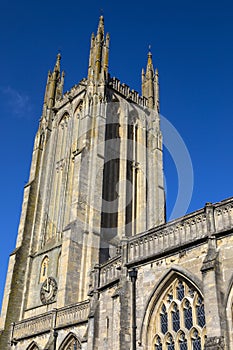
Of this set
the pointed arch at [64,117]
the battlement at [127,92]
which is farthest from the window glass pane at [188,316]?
the pointed arch at [64,117]

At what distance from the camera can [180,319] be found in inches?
559

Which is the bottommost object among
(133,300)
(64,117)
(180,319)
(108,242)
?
(180,319)

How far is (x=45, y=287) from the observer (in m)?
30.3

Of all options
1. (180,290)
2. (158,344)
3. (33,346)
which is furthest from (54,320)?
(180,290)

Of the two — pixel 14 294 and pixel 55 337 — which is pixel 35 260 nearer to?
pixel 14 294

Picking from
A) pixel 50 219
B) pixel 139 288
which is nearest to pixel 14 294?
pixel 50 219

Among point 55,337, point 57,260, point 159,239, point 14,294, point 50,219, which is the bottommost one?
point 55,337

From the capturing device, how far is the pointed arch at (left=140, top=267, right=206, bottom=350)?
1379cm

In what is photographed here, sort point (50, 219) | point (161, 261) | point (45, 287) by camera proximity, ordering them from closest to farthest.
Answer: point (161, 261), point (45, 287), point (50, 219)

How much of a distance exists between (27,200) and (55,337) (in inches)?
626

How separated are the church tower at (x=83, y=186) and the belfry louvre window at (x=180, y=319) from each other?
11.5 metres

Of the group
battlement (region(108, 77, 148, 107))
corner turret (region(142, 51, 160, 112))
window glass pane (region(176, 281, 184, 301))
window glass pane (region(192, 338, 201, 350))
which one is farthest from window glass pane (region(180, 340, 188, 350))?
corner turret (region(142, 51, 160, 112))

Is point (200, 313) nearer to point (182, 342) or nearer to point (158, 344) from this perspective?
point (182, 342)

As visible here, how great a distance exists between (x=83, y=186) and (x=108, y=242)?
4254 millimetres
